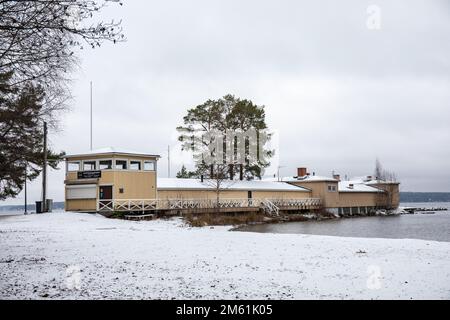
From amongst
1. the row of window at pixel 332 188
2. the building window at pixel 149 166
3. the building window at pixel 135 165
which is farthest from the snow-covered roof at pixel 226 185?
the building window at pixel 135 165

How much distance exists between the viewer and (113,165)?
125 ft

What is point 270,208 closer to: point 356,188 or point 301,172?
point 301,172

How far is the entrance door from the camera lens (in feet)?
126

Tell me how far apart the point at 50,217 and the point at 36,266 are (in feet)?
72.6

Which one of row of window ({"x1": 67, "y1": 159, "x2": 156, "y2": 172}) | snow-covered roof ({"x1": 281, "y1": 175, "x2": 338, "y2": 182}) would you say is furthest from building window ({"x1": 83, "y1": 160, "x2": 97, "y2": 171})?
snow-covered roof ({"x1": 281, "y1": 175, "x2": 338, "y2": 182})

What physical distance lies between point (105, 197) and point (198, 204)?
10.1 meters

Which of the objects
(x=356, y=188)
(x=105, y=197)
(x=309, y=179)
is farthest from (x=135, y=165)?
(x=356, y=188)

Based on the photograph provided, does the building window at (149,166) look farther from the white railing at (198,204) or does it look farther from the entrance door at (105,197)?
the entrance door at (105,197)

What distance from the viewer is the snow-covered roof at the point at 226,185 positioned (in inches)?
1780

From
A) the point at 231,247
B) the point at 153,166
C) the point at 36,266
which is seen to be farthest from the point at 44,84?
the point at 153,166

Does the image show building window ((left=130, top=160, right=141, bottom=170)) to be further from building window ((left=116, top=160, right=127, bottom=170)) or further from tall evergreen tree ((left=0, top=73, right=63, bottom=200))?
tall evergreen tree ((left=0, top=73, right=63, bottom=200))

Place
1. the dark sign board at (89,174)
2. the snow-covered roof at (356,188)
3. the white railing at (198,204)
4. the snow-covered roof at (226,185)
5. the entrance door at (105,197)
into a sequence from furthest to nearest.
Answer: the snow-covered roof at (356,188)
the snow-covered roof at (226,185)
the dark sign board at (89,174)
the white railing at (198,204)
the entrance door at (105,197)

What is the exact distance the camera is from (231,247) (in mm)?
16438

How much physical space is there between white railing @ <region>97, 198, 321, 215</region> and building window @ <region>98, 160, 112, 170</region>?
8.52ft
